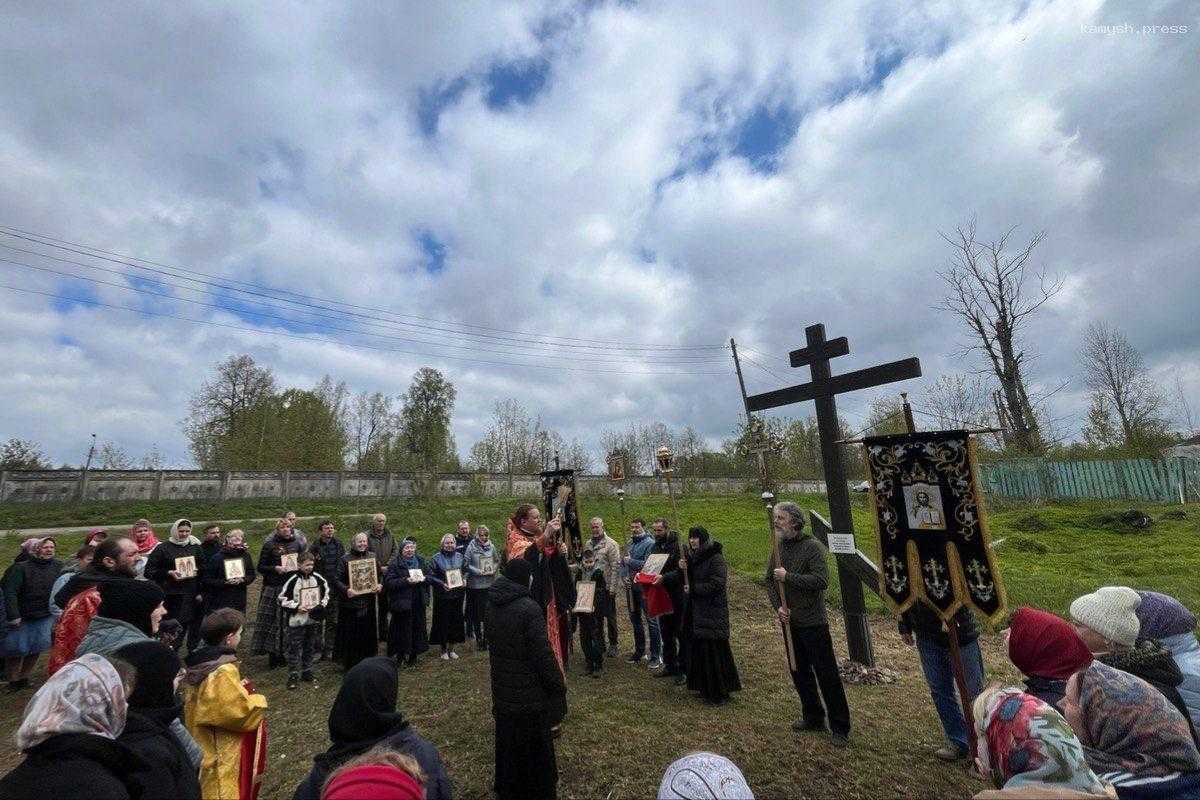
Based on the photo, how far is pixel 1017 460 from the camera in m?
19.6

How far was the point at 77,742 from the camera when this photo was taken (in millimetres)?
1850

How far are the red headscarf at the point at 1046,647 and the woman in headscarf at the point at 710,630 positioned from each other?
302 cm

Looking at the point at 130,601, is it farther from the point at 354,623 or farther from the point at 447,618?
the point at 447,618

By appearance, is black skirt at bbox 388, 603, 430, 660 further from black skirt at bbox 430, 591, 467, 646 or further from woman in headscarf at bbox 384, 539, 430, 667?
black skirt at bbox 430, 591, 467, 646

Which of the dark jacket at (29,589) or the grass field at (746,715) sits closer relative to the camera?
the grass field at (746,715)

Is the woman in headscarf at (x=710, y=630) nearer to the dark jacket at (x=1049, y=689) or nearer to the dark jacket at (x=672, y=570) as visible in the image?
the dark jacket at (x=672, y=570)

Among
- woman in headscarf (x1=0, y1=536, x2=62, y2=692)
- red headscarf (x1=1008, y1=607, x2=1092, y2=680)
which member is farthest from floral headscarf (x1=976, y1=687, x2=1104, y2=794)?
woman in headscarf (x1=0, y1=536, x2=62, y2=692)

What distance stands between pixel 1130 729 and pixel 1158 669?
2.15 feet

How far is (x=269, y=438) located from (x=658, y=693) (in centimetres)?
3092

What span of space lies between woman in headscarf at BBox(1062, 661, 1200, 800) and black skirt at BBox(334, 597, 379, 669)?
25.4ft

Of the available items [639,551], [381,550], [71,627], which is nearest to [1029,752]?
[639,551]

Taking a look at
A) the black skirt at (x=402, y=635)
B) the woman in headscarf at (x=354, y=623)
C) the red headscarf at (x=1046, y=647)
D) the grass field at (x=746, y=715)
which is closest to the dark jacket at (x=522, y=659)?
the grass field at (x=746, y=715)

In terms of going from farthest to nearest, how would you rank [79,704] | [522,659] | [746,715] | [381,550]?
[381,550]
[746,715]
[522,659]
[79,704]

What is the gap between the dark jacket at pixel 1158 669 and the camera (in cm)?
257
